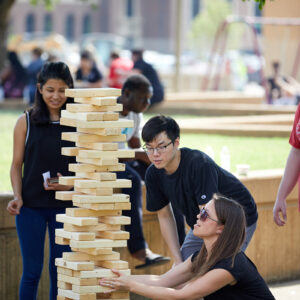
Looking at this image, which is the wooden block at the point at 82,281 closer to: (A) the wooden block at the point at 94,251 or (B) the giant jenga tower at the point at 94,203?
(B) the giant jenga tower at the point at 94,203

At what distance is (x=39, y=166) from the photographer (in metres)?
5.62

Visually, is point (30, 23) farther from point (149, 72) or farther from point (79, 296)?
point (79, 296)

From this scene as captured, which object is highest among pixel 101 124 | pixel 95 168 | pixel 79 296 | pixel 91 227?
pixel 101 124

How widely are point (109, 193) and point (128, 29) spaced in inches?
3489

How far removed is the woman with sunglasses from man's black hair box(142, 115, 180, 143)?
2.06 feet

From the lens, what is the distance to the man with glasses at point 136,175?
6.61 metres

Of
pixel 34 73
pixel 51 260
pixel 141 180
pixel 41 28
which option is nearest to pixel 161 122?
pixel 51 260

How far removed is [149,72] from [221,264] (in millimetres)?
11778

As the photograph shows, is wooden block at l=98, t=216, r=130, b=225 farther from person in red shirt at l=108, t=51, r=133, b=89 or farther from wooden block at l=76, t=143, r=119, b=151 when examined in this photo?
person in red shirt at l=108, t=51, r=133, b=89

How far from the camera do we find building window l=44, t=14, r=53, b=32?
90.3 metres

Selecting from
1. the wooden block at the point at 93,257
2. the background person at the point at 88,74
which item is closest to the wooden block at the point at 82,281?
the wooden block at the point at 93,257

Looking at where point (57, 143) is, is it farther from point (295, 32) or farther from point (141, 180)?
point (295, 32)

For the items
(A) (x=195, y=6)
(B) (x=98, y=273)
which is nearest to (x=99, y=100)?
(B) (x=98, y=273)

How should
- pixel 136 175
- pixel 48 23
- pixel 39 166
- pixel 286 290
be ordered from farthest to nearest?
1. pixel 48 23
2. pixel 286 290
3. pixel 136 175
4. pixel 39 166
